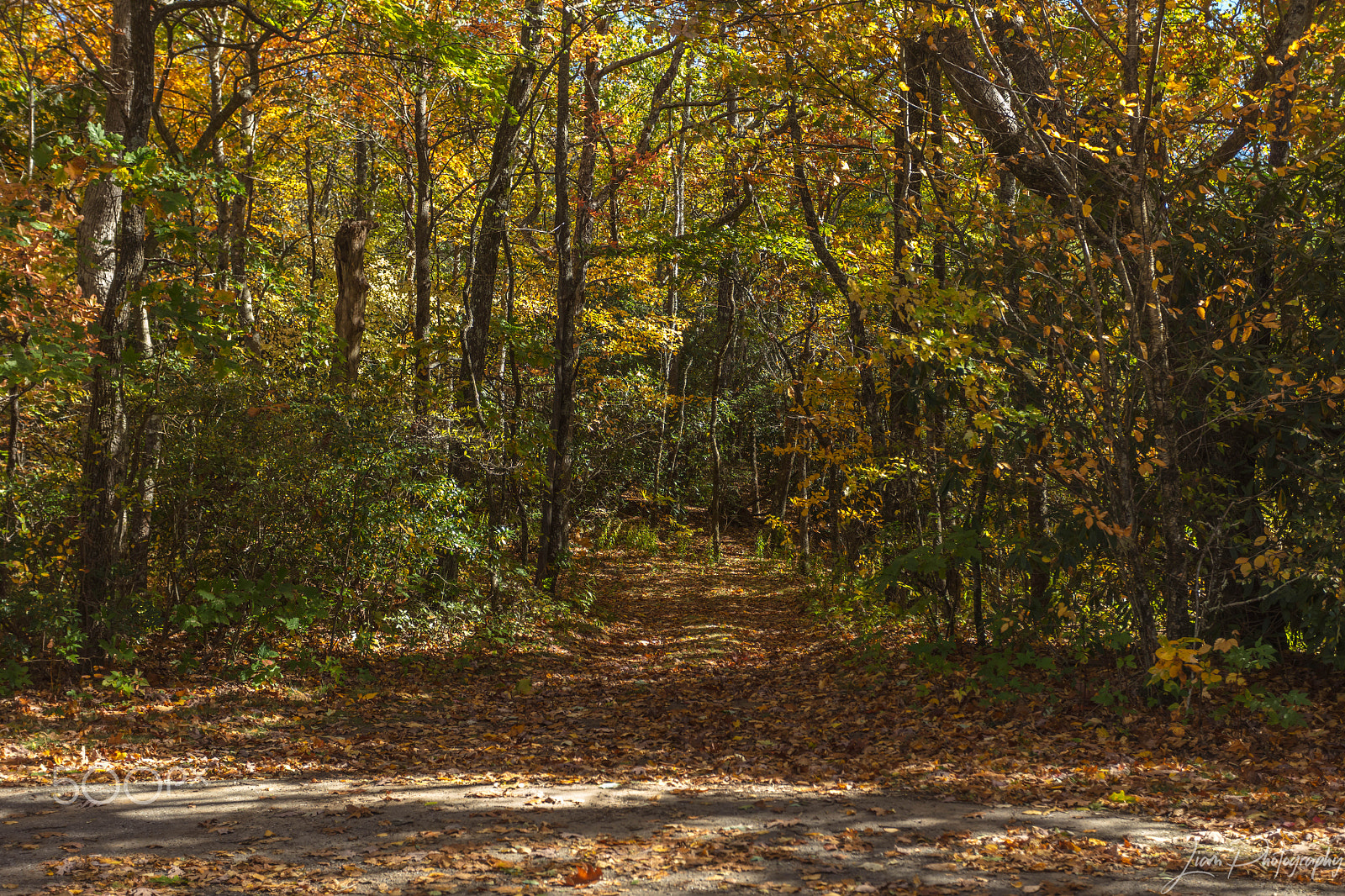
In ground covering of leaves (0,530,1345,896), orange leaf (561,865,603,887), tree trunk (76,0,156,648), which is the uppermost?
tree trunk (76,0,156,648)

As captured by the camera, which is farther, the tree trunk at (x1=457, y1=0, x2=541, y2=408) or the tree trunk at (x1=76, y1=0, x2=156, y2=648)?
the tree trunk at (x1=457, y1=0, x2=541, y2=408)

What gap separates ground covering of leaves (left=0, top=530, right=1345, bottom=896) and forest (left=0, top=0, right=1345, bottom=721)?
50cm

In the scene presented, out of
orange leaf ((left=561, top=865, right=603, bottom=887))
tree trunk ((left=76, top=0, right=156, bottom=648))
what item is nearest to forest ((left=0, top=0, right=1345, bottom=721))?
tree trunk ((left=76, top=0, right=156, bottom=648))

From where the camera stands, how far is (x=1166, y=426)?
20.7ft

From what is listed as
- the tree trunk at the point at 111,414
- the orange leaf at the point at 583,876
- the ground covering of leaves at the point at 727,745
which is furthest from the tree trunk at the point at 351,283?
the orange leaf at the point at 583,876

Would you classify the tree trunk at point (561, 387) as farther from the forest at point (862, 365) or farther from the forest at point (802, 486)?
the forest at point (802, 486)

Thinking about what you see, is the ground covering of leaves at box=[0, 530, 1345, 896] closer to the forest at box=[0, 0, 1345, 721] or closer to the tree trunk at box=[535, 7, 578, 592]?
the forest at box=[0, 0, 1345, 721]

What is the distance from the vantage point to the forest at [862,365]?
Result: 647 cm

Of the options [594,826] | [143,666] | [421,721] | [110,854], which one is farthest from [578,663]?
[110,854]

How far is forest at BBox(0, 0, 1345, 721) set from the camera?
6.47m

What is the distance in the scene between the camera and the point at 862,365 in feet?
30.4

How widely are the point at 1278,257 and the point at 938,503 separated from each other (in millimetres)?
3710

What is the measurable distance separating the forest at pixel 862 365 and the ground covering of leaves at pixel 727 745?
0.50m

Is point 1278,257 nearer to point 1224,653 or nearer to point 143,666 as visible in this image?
point 1224,653
